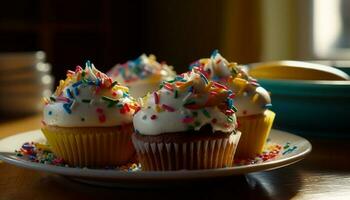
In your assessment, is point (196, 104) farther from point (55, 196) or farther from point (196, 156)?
point (55, 196)

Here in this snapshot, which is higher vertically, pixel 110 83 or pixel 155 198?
pixel 110 83

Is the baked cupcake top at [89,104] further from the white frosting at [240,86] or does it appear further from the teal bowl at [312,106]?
the teal bowl at [312,106]

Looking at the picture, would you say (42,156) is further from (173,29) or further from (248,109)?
(173,29)

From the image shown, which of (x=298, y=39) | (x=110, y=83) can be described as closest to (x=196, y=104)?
(x=110, y=83)

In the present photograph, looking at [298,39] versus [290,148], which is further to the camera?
[298,39]

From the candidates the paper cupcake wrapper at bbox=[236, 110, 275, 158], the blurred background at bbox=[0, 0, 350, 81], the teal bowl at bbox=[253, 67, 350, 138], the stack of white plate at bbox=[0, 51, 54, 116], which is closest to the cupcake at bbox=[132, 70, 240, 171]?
the paper cupcake wrapper at bbox=[236, 110, 275, 158]

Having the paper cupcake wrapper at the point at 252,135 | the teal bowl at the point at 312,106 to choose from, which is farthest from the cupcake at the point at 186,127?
the teal bowl at the point at 312,106

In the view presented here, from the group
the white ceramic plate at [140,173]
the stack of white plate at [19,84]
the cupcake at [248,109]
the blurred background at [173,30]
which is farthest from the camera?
the blurred background at [173,30]
